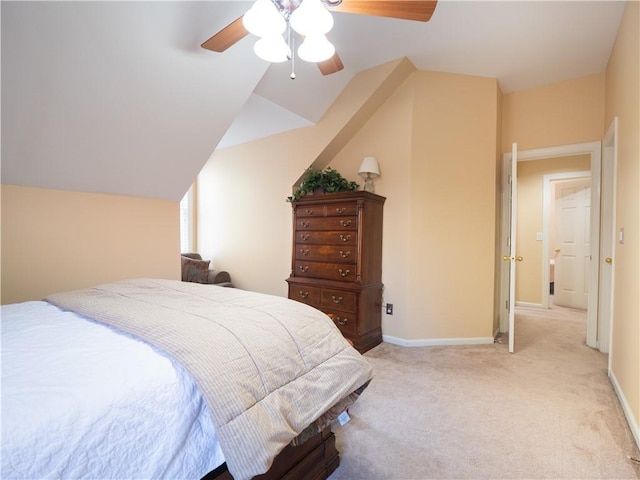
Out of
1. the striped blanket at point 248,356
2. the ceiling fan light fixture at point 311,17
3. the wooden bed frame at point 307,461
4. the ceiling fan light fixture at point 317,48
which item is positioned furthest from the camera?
the ceiling fan light fixture at point 317,48

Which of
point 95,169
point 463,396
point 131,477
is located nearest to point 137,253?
point 95,169

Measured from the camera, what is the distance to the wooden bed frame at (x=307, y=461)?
123 cm

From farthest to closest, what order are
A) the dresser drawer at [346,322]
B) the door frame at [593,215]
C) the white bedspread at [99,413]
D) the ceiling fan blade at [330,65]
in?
the door frame at [593,215] → the dresser drawer at [346,322] → the ceiling fan blade at [330,65] → the white bedspread at [99,413]

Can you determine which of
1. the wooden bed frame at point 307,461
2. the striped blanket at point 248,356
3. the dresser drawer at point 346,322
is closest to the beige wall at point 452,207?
the dresser drawer at point 346,322

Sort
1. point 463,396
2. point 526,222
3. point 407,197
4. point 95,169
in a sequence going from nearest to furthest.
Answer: point 463,396 → point 95,169 → point 407,197 → point 526,222

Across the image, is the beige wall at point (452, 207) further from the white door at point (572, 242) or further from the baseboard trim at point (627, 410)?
the white door at point (572, 242)

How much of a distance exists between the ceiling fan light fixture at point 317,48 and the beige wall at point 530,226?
4783mm

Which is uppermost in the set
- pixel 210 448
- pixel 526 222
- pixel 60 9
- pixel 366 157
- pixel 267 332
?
pixel 60 9

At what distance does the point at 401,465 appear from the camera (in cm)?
155

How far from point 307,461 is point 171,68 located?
8.11 ft

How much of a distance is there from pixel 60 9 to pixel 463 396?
10.9 ft

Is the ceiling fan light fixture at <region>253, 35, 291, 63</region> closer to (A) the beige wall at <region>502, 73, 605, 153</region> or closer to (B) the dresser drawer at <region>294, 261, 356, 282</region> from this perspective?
(B) the dresser drawer at <region>294, 261, 356, 282</region>

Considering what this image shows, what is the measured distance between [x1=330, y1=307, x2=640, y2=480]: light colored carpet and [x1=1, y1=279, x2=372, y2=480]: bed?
47cm

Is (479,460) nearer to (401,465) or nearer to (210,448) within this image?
(401,465)
